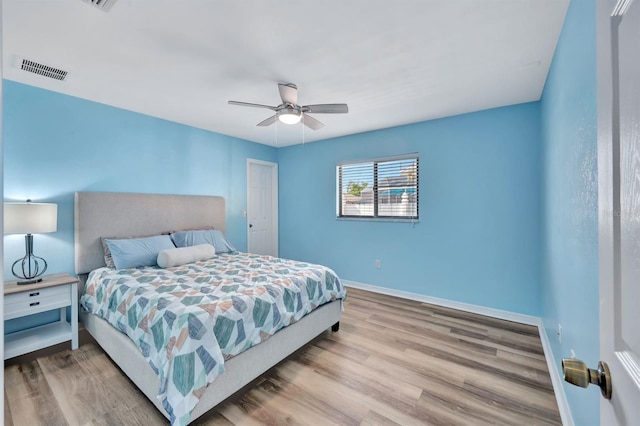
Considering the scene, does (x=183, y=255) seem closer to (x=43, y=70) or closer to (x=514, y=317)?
(x=43, y=70)

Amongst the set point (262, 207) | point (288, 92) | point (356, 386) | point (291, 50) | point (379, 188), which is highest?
point (291, 50)

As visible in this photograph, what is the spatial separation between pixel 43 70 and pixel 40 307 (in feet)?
6.85

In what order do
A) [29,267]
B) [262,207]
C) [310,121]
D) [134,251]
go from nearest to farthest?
[29,267], [310,121], [134,251], [262,207]

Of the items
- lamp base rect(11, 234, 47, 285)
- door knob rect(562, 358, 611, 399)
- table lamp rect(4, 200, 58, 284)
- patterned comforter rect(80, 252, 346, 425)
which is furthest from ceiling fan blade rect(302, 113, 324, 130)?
lamp base rect(11, 234, 47, 285)

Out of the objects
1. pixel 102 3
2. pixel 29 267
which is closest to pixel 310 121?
pixel 102 3

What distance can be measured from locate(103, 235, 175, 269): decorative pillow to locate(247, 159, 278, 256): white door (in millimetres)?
1884

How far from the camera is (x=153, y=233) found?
350 cm

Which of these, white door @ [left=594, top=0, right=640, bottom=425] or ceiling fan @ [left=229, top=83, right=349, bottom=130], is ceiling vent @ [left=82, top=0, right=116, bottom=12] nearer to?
ceiling fan @ [left=229, top=83, right=349, bottom=130]

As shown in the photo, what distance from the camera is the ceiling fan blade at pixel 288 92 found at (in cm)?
248

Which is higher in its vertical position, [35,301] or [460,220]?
[460,220]

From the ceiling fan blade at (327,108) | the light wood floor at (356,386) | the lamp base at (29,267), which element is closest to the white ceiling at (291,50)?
the ceiling fan blade at (327,108)

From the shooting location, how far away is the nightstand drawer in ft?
7.48

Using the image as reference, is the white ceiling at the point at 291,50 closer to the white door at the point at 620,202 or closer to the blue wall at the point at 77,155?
the blue wall at the point at 77,155

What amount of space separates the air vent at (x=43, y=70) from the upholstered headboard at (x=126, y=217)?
1.13 metres
